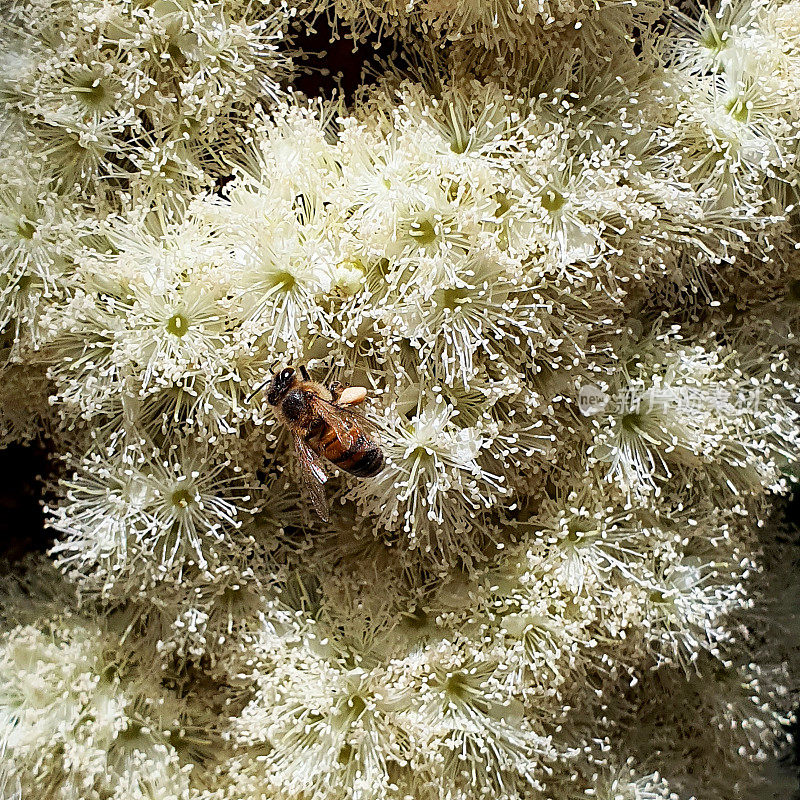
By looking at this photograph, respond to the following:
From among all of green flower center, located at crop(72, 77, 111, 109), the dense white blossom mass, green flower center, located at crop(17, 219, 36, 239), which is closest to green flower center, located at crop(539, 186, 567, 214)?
the dense white blossom mass

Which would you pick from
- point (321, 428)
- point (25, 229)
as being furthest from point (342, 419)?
point (25, 229)

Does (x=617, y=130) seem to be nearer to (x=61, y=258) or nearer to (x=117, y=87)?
(x=117, y=87)

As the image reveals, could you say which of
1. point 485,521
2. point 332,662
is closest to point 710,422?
point 485,521

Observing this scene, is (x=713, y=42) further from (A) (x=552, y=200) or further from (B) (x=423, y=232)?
(B) (x=423, y=232)

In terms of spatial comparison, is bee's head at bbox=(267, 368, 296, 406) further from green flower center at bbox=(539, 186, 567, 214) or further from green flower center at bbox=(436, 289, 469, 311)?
green flower center at bbox=(539, 186, 567, 214)

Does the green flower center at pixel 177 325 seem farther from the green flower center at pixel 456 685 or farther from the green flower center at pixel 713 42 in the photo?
the green flower center at pixel 713 42

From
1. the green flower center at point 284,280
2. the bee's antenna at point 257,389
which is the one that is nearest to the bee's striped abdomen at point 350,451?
the bee's antenna at point 257,389
